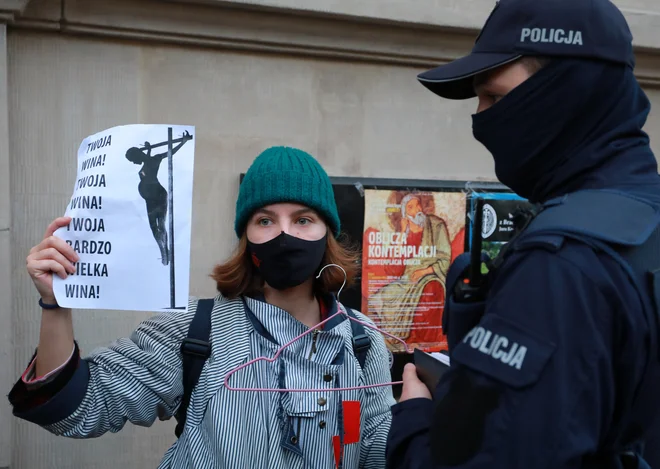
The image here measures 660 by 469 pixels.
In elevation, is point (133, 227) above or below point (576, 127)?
below

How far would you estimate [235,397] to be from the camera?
195 centimetres

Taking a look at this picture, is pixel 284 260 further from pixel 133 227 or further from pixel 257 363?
pixel 133 227

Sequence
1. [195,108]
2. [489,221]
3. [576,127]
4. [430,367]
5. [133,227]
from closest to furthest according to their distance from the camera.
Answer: [576,127]
[430,367]
[133,227]
[195,108]
[489,221]

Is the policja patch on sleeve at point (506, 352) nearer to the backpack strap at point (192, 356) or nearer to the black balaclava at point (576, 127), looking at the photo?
the black balaclava at point (576, 127)

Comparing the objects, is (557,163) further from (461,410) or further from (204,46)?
(204,46)

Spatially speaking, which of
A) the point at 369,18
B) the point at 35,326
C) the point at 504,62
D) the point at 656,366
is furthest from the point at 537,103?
the point at 35,326

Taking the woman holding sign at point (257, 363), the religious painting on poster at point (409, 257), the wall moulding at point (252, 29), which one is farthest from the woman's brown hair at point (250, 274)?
the wall moulding at point (252, 29)

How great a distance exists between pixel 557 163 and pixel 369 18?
2717 millimetres

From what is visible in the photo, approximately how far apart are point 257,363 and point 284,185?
626 mm

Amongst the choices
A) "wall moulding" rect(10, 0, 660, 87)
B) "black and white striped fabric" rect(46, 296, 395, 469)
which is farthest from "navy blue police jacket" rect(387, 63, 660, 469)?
"wall moulding" rect(10, 0, 660, 87)

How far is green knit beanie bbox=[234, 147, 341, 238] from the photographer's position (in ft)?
7.16

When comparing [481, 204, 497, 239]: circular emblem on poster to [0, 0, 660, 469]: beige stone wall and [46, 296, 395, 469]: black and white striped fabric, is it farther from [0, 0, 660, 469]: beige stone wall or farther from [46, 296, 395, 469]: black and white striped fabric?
[46, 296, 395, 469]: black and white striped fabric

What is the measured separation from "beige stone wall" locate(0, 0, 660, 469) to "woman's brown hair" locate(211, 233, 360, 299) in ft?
5.02

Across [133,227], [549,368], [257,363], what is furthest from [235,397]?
[549,368]
